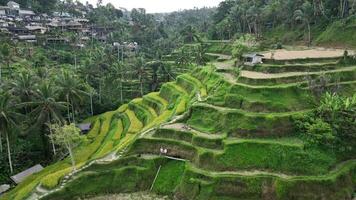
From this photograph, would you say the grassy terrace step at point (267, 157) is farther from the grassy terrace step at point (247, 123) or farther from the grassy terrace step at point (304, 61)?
the grassy terrace step at point (304, 61)

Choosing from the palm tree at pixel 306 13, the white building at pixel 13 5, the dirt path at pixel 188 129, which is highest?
the white building at pixel 13 5

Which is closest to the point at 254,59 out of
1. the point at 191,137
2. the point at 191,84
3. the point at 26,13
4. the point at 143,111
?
the point at 191,84

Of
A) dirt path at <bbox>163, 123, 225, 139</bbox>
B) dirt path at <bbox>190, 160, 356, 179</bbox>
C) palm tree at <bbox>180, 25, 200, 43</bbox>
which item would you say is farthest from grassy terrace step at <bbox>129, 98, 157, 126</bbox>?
palm tree at <bbox>180, 25, 200, 43</bbox>

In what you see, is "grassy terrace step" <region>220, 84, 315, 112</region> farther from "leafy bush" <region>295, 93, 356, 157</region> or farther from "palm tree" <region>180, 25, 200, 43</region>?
"palm tree" <region>180, 25, 200, 43</region>

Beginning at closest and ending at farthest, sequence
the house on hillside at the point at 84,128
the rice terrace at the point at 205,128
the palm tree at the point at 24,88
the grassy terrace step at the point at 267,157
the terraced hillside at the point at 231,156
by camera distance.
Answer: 1. the terraced hillside at the point at 231,156
2. the grassy terrace step at the point at 267,157
3. the rice terrace at the point at 205,128
4. the palm tree at the point at 24,88
5. the house on hillside at the point at 84,128

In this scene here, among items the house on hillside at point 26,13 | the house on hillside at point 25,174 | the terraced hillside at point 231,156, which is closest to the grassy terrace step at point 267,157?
the terraced hillside at point 231,156

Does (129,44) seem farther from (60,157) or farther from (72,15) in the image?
(60,157)

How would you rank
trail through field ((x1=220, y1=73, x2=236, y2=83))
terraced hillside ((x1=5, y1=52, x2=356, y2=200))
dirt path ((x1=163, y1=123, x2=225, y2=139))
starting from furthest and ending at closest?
trail through field ((x1=220, y1=73, x2=236, y2=83))
dirt path ((x1=163, y1=123, x2=225, y2=139))
terraced hillside ((x1=5, y1=52, x2=356, y2=200))
